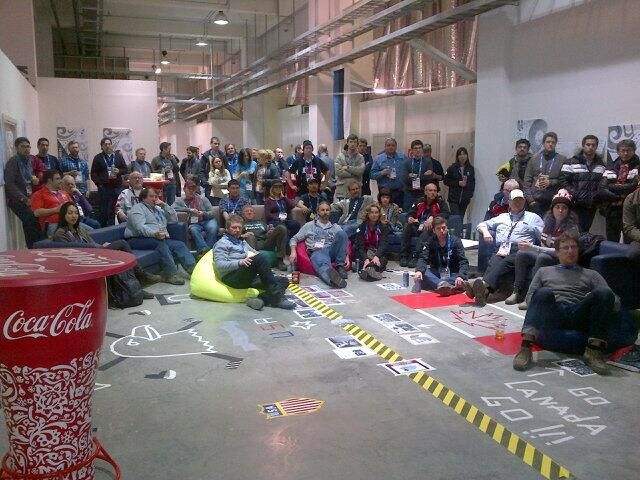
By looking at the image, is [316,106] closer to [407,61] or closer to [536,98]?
[407,61]

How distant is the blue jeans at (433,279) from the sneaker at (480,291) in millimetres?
521

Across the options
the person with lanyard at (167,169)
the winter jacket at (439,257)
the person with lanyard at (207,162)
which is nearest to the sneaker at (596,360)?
the winter jacket at (439,257)

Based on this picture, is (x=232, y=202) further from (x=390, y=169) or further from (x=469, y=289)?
(x=469, y=289)

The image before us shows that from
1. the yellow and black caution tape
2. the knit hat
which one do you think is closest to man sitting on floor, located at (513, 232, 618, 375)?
the yellow and black caution tape

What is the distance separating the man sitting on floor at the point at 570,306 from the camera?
14.6ft

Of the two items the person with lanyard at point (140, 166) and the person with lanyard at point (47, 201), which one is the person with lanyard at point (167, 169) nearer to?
the person with lanyard at point (140, 166)

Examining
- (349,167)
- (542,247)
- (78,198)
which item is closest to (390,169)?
(349,167)

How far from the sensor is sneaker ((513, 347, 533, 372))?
4422 millimetres

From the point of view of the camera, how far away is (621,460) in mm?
3100

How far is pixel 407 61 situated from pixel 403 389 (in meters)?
10.3

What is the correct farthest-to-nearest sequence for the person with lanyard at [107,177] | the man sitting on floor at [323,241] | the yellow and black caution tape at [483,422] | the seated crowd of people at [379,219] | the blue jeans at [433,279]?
the person with lanyard at [107,177], the man sitting on floor at [323,241], the blue jeans at [433,279], the seated crowd of people at [379,219], the yellow and black caution tape at [483,422]

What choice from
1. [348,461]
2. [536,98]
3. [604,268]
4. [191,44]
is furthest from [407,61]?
[348,461]

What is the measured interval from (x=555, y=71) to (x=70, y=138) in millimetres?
10794

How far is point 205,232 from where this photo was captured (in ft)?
29.3
